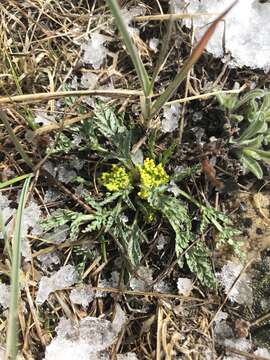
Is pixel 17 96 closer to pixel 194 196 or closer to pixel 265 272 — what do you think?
pixel 194 196

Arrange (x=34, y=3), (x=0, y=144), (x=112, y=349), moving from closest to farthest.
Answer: (x=112, y=349), (x=0, y=144), (x=34, y=3)

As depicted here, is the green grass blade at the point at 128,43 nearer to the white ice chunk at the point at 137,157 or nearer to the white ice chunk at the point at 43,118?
the white ice chunk at the point at 137,157

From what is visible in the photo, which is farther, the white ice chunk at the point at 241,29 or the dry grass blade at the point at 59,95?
the white ice chunk at the point at 241,29

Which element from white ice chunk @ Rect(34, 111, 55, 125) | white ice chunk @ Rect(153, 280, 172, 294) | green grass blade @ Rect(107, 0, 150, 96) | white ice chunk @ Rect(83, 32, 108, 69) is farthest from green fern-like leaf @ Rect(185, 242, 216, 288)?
white ice chunk @ Rect(83, 32, 108, 69)

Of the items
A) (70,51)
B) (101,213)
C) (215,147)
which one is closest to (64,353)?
(101,213)

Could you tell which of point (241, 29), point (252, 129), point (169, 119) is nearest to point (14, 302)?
point (169, 119)

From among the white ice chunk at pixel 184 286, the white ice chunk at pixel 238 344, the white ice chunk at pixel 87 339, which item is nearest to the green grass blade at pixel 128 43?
the white ice chunk at pixel 184 286

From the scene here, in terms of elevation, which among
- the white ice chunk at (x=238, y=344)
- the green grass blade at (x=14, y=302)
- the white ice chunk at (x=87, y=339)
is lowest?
the white ice chunk at (x=87, y=339)
